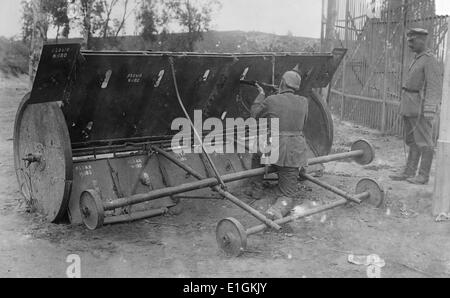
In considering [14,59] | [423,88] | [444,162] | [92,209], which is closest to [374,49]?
[423,88]

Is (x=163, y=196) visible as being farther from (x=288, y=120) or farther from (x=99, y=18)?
(x=99, y=18)

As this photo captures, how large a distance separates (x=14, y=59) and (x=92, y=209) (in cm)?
2560

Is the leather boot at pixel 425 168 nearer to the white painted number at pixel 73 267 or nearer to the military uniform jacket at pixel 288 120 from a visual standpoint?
the military uniform jacket at pixel 288 120

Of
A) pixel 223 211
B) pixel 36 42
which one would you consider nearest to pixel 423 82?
pixel 223 211

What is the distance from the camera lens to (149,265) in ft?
15.7

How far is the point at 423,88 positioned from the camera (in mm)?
7586

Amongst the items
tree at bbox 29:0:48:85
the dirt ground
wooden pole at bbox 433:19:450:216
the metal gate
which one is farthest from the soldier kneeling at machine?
tree at bbox 29:0:48:85

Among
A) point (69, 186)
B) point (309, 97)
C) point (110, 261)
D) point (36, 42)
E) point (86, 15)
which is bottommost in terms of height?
point (110, 261)

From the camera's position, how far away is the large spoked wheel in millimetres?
5320

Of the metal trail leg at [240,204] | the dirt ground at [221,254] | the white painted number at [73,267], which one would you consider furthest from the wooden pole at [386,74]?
the white painted number at [73,267]

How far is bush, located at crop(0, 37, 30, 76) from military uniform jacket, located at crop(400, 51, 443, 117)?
23.5 meters

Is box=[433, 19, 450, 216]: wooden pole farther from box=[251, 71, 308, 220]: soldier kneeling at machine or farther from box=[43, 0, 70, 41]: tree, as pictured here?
box=[43, 0, 70, 41]: tree
